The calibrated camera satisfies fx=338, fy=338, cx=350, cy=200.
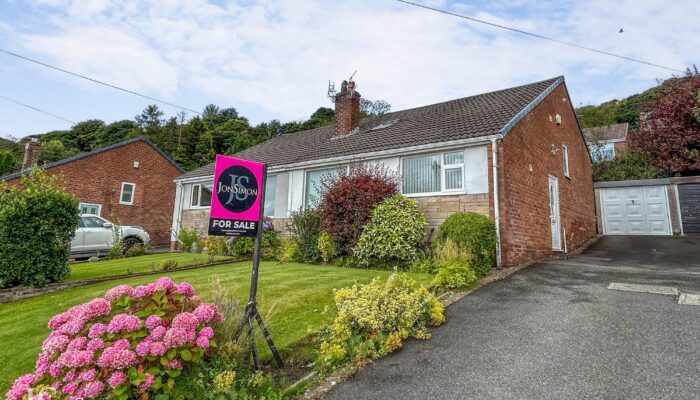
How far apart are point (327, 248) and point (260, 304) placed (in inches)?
183

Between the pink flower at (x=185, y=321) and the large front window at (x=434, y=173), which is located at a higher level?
the large front window at (x=434, y=173)

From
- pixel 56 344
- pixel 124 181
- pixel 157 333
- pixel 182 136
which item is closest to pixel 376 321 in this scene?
pixel 157 333

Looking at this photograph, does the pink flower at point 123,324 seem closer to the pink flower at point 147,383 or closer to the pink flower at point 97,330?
the pink flower at point 97,330

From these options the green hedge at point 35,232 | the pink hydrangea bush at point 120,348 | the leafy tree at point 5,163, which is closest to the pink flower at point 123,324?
the pink hydrangea bush at point 120,348

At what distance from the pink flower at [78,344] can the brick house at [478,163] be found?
309 inches

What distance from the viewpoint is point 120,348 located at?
7.58ft

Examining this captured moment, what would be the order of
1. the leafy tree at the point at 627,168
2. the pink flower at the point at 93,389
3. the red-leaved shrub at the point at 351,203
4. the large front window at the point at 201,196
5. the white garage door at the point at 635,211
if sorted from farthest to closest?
the leafy tree at the point at 627,168, the large front window at the point at 201,196, the white garage door at the point at 635,211, the red-leaved shrub at the point at 351,203, the pink flower at the point at 93,389

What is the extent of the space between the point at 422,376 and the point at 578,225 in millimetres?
13094

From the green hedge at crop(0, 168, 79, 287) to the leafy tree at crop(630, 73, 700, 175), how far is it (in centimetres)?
2267

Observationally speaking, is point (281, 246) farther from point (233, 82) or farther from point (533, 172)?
point (533, 172)

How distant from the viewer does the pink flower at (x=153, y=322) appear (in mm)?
2484

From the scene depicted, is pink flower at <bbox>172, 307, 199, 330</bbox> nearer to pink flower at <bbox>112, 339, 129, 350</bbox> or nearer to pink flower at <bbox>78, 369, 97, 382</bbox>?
pink flower at <bbox>112, 339, 129, 350</bbox>

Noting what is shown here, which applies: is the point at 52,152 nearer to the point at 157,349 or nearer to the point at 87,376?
the point at 87,376

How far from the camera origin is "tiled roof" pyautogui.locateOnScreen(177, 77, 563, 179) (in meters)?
9.69
